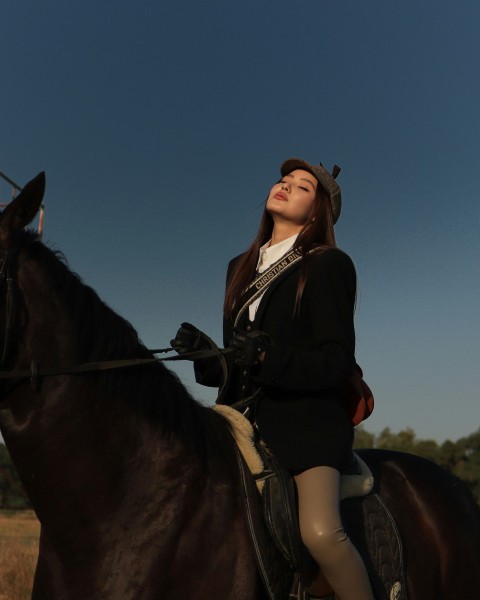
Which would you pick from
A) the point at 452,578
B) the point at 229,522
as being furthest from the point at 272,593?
the point at 452,578

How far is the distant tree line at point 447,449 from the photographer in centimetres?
3628

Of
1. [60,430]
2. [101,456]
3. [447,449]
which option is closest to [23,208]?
[60,430]

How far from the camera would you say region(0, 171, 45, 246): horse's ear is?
3.22 metres

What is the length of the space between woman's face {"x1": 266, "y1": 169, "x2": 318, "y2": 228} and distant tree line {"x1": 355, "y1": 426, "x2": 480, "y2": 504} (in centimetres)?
3231

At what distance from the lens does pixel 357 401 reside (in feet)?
13.3

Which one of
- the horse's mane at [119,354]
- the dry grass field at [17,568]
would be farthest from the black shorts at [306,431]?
the dry grass field at [17,568]

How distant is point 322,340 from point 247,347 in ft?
1.47

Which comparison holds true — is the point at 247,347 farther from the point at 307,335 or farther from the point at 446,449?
the point at 446,449

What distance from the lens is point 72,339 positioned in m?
3.34

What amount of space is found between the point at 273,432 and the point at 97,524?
3.28ft

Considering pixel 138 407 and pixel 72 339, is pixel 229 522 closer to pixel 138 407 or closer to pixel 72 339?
pixel 138 407

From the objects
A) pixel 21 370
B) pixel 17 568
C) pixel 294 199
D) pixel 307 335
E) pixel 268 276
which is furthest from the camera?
pixel 17 568

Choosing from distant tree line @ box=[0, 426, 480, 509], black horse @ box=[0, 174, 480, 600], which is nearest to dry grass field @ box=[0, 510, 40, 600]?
black horse @ box=[0, 174, 480, 600]

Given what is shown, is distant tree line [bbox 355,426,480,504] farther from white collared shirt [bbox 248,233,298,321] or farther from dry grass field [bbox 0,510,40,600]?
white collared shirt [bbox 248,233,298,321]
